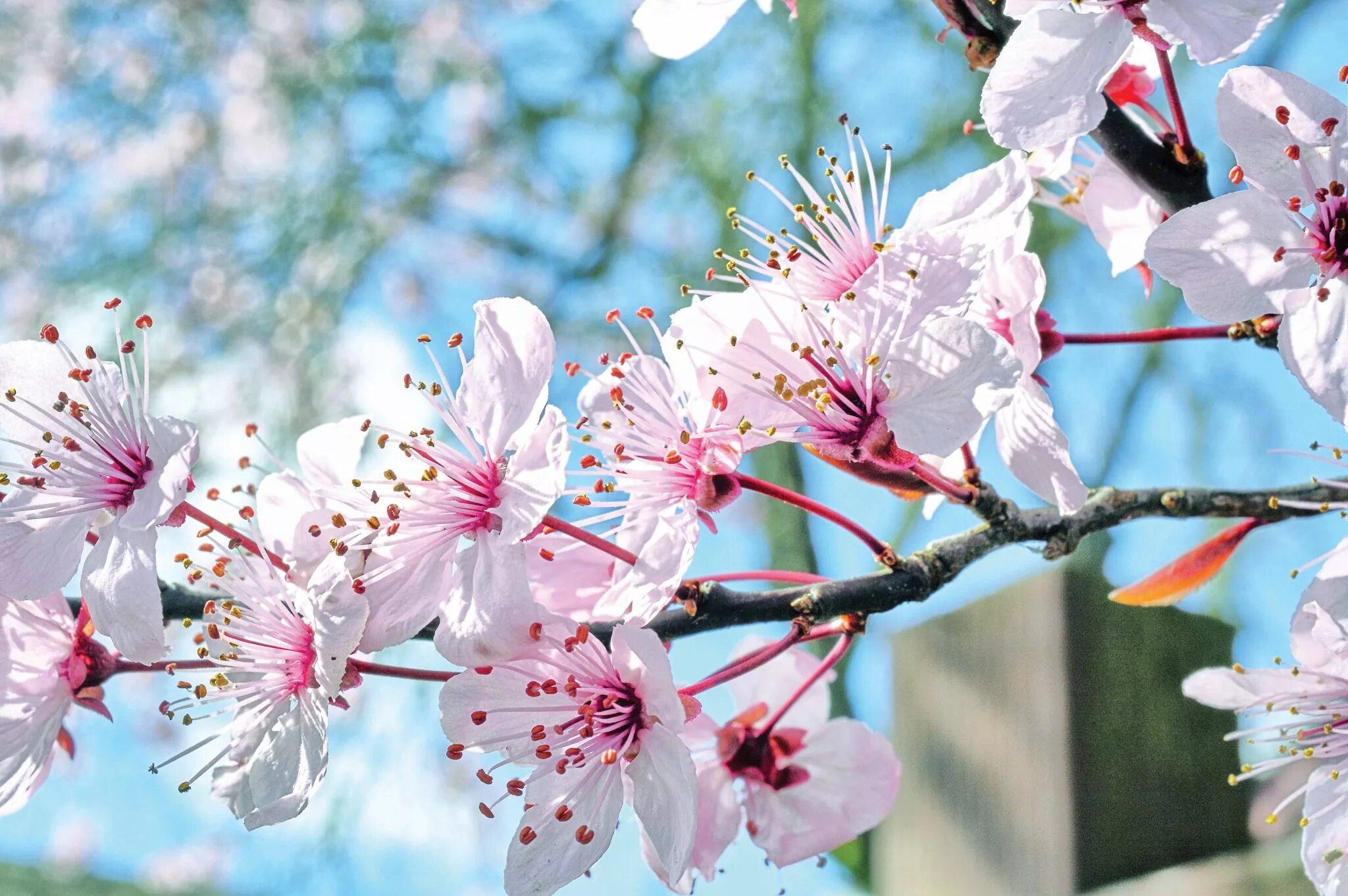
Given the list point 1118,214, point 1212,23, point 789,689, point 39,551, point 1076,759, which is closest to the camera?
point 1212,23

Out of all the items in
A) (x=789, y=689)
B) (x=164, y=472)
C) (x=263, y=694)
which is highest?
(x=164, y=472)

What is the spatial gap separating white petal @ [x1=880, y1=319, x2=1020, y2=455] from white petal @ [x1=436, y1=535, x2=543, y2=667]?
7.4 inches

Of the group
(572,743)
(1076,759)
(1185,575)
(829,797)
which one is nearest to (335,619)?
(572,743)

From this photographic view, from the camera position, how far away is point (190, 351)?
2971mm

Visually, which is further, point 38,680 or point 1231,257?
point 38,680

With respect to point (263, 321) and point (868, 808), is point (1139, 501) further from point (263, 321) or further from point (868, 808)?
point (263, 321)

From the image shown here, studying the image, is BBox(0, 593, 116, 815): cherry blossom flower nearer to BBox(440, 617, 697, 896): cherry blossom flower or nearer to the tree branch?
the tree branch

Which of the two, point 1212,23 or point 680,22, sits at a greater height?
point 1212,23

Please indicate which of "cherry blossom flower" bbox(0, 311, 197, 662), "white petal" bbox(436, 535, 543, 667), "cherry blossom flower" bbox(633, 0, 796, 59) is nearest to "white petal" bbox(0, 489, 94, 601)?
"cherry blossom flower" bbox(0, 311, 197, 662)

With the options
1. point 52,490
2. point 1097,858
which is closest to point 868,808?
point 52,490

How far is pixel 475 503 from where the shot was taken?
0.54m

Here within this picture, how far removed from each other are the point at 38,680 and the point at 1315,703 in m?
0.73

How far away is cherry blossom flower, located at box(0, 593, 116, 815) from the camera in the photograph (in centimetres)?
60

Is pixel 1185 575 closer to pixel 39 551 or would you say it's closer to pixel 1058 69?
pixel 1058 69
